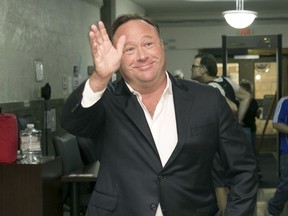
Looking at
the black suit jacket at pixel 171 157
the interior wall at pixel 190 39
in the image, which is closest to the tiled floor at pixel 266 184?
the interior wall at pixel 190 39

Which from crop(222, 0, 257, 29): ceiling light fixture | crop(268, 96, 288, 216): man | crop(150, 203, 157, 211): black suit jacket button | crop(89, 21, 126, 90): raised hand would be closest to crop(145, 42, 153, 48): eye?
crop(89, 21, 126, 90): raised hand

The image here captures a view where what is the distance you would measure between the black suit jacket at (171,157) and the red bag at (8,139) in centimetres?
200

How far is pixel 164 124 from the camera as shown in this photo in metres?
1.69

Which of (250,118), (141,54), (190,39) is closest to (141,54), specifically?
(141,54)

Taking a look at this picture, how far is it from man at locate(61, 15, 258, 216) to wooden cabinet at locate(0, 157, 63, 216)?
6.33ft

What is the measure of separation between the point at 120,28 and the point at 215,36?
10190mm

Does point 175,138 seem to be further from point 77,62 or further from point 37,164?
point 77,62

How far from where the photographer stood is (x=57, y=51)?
6.78 metres

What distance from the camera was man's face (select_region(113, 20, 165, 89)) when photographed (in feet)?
5.38

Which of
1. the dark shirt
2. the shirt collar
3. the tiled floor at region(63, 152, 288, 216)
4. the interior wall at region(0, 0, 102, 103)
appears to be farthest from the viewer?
the dark shirt

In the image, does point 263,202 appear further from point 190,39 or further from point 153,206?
point 190,39

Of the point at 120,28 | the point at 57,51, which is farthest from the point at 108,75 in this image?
the point at 57,51

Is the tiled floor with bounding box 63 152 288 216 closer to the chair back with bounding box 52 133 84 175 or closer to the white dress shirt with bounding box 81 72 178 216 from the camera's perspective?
the chair back with bounding box 52 133 84 175

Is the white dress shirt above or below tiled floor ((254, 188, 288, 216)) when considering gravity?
above
